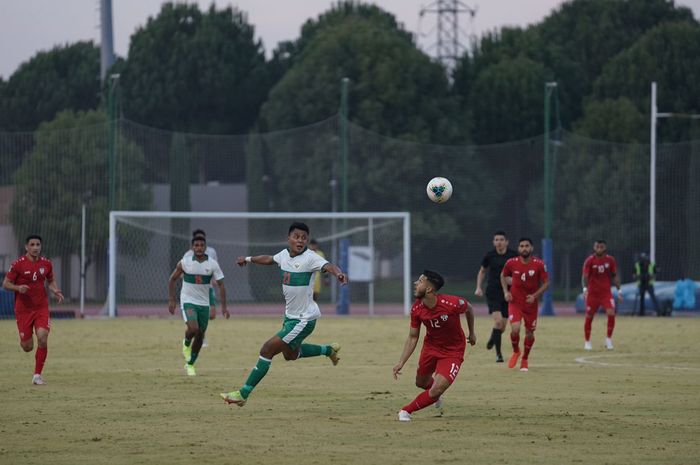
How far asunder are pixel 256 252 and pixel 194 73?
29794mm

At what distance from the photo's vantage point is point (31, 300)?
61.9 feet

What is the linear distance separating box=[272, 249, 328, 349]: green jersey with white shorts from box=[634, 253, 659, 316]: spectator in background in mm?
28190

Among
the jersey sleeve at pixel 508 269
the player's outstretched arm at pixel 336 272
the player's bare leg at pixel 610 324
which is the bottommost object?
the player's bare leg at pixel 610 324

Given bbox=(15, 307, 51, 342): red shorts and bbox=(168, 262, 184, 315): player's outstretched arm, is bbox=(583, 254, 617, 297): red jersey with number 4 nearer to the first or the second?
bbox=(168, 262, 184, 315): player's outstretched arm

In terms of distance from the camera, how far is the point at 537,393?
56.7ft

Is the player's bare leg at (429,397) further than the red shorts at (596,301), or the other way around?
the red shorts at (596,301)

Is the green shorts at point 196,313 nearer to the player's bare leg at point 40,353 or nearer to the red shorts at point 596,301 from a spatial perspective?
the player's bare leg at point 40,353

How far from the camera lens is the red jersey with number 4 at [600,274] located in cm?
2656

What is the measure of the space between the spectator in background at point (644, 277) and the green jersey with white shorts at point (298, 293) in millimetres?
28190

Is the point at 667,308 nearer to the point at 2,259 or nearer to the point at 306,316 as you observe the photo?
the point at 2,259

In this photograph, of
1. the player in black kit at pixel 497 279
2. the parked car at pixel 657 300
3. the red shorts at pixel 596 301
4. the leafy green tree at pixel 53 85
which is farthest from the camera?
the leafy green tree at pixel 53 85

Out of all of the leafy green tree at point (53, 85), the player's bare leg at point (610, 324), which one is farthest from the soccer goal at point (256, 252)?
the leafy green tree at point (53, 85)

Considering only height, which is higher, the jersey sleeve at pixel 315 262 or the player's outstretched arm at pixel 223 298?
the jersey sleeve at pixel 315 262

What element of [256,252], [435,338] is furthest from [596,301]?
[256,252]
